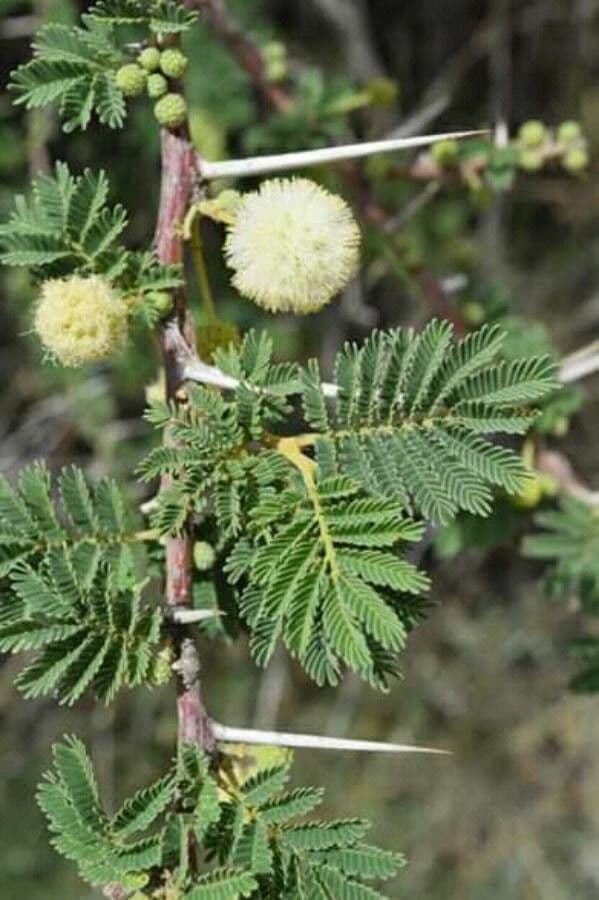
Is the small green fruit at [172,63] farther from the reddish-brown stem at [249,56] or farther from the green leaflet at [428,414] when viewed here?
the reddish-brown stem at [249,56]

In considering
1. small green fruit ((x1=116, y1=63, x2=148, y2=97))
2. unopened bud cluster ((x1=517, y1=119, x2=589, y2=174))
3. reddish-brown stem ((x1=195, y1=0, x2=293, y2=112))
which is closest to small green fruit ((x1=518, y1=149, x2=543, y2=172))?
unopened bud cluster ((x1=517, y1=119, x2=589, y2=174))

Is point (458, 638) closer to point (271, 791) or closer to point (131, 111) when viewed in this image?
point (131, 111)

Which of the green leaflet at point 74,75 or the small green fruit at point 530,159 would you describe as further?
the small green fruit at point 530,159

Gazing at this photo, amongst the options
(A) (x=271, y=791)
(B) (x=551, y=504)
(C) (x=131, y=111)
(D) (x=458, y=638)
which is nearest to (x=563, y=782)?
(D) (x=458, y=638)

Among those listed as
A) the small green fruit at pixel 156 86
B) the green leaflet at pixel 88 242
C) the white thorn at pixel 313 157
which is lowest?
the green leaflet at pixel 88 242

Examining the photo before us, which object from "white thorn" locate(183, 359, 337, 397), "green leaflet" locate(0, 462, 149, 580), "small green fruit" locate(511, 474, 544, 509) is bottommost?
"small green fruit" locate(511, 474, 544, 509)

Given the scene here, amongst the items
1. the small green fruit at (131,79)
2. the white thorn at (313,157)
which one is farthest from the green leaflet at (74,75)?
the white thorn at (313,157)

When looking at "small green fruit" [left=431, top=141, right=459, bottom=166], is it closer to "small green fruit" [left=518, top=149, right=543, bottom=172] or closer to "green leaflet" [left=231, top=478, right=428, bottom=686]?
"small green fruit" [left=518, top=149, right=543, bottom=172]
